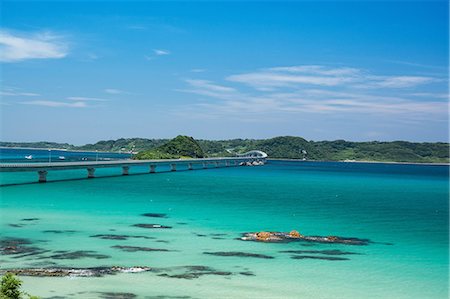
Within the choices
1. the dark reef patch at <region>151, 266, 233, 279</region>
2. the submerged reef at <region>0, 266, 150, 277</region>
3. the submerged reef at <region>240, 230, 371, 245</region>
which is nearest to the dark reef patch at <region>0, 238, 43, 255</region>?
the submerged reef at <region>0, 266, 150, 277</region>

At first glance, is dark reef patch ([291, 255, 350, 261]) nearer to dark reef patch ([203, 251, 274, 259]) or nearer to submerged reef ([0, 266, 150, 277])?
dark reef patch ([203, 251, 274, 259])

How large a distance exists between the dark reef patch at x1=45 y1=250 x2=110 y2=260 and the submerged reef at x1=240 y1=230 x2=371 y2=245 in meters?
12.1

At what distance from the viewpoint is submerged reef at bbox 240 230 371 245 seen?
4028 centimetres

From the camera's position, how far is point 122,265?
30.6 metres

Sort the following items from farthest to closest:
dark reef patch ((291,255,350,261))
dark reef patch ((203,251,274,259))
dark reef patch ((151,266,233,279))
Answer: dark reef patch ((203,251,274,259)) < dark reef patch ((291,255,350,261)) < dark reef patch ((151,266,233,279))

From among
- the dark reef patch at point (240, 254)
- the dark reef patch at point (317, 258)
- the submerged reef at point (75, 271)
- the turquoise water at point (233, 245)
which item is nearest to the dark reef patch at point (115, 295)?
the turquoise water at point (233, 245)

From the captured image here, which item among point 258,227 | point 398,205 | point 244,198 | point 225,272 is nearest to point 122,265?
point 225,272

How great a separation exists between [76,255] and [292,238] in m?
17.2

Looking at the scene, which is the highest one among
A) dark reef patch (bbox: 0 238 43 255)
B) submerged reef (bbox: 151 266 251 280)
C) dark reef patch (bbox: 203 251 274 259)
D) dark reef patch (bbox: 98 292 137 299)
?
dark reef patch (bbox: 0 238 43 255)

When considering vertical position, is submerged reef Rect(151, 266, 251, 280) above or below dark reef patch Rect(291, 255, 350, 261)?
above

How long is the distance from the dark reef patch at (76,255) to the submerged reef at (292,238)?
39.8 ft

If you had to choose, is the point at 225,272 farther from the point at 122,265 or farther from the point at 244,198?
the point at 244,198

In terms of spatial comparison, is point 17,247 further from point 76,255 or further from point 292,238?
point 292,238

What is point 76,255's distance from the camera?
33.0m
